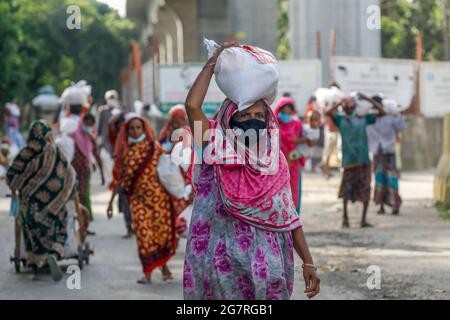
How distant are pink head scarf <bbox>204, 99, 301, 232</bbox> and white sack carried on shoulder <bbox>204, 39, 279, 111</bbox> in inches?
3.6

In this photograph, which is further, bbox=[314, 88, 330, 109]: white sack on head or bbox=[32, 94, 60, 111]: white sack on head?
bbox=[32, 94, 60, 111]: white sack on head

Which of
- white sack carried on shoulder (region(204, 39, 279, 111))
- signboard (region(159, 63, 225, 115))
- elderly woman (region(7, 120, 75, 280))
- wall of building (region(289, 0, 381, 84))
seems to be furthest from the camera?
wall of building (region(289, 0, 381, 84))

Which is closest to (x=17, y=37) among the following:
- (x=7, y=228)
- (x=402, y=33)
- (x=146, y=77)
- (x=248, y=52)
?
(x=146, y=77)

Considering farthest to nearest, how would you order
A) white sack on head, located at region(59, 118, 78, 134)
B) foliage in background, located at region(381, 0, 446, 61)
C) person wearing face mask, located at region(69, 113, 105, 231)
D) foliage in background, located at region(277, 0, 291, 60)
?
foliage in background, located at region(277, 0, 291, 60) < foliage in background, located at region(381, 0, 446, 61) < person wearing face mask, located at region(69, 113, 105, 231) < white sack on head, located at region(59, 118, 78, 134)

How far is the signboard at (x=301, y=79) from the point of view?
22.9 metres

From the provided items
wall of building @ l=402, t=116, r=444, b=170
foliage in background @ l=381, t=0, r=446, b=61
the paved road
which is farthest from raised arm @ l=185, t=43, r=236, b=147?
foliage in background @ l=381, t=0, r=446, b=61

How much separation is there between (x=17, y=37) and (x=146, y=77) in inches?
353

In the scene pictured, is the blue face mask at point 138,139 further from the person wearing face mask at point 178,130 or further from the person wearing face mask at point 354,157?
the person wearing face mask at point 354,157

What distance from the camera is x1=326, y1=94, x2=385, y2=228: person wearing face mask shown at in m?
14.1

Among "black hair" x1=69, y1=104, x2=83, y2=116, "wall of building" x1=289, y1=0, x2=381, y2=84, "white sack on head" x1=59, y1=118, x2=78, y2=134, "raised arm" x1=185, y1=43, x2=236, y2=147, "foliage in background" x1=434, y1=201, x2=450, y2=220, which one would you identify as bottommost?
"foliage in background" x1=434, y1=201, x2=450, y2=220

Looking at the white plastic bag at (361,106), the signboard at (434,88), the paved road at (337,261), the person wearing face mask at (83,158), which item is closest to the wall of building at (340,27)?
the signboard at (434,88)

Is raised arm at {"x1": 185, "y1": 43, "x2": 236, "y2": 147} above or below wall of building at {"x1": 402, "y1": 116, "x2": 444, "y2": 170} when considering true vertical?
above

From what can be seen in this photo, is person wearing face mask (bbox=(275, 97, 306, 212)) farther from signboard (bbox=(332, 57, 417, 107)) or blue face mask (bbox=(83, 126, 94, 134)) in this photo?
signboard (bbox=(332, 57, 417, 107))
